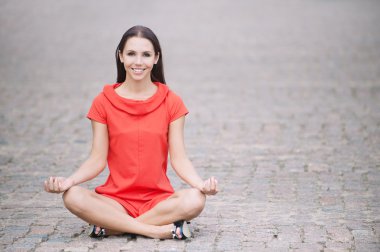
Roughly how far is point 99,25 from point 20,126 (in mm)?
13119

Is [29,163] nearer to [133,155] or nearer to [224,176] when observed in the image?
[224,176]

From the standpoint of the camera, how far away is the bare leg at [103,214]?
5359 millimetres

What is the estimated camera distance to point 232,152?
8.83 meters

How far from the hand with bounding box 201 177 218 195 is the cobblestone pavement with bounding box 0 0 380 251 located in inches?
14.5

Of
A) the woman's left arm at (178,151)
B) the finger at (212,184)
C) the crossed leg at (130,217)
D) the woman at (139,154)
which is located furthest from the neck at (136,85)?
the finger at (212,184)

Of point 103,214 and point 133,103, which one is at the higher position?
point 133,103

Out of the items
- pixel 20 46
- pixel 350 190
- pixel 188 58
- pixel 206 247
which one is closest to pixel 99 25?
pixel 20 46

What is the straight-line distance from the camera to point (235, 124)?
1048cm

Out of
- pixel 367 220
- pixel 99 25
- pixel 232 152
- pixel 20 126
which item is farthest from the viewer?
pixel 99 25

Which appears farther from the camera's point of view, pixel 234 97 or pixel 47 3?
pixel 47 3

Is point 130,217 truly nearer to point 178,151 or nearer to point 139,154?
point 139,154

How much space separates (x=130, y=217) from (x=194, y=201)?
429 millimetres

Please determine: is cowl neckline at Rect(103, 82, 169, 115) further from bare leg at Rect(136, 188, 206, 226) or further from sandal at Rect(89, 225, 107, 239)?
sandal at Rect(89, 225, 107, 239)

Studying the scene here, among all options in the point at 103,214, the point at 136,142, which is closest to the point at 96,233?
the point at 103,214
